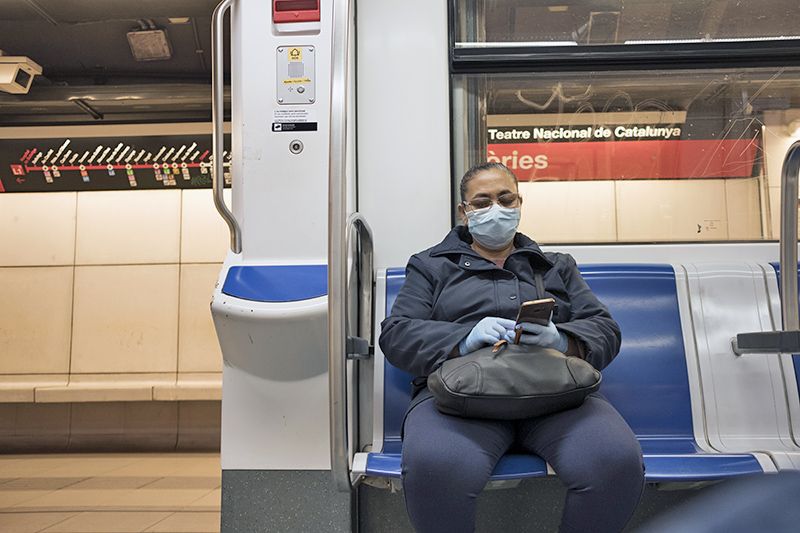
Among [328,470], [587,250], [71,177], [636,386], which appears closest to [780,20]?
[587,250]

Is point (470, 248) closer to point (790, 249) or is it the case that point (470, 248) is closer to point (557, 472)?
point (557, 472)

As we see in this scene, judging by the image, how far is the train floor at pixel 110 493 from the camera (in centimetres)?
376

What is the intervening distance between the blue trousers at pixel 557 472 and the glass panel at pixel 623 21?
179cm

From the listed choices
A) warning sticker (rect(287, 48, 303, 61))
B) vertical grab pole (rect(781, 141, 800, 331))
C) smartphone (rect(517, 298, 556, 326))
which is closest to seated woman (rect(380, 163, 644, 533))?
smartphone (rect(517, 298, 556, 326))

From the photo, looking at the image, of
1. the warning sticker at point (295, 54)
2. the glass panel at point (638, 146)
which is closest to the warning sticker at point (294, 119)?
the warning sticker at point (295, 54)

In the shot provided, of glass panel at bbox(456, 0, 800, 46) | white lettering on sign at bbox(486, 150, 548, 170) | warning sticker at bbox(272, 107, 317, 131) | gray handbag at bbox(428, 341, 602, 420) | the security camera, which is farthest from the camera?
the security camera

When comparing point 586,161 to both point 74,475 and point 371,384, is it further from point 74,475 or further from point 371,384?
point 74,475

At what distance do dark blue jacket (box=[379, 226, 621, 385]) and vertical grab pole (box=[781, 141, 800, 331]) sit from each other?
2.07ft

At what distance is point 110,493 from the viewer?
4656 millimetres

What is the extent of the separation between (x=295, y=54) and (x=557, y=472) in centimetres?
179

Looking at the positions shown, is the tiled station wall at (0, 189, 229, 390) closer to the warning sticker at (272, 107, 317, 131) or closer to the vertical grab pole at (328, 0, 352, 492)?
the warning sticker at (272, 107, 317, 131)

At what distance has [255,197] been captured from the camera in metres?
2.81

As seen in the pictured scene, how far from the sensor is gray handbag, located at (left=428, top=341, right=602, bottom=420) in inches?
75.4

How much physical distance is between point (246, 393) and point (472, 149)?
4.37ft
